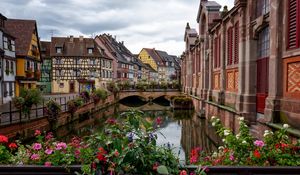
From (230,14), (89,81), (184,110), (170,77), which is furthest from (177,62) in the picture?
(230,14)

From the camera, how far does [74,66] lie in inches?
2109

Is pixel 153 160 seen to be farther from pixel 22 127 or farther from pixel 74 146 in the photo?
pixel 22 127

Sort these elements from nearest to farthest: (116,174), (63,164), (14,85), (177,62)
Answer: (116,174)
(63,164)
(14,85)
(177,62)

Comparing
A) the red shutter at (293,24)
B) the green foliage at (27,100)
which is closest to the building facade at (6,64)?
the green foliage at (27,100)

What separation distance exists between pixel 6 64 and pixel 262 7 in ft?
83.6

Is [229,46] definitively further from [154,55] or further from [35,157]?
[154,55]

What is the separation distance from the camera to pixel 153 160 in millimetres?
3125

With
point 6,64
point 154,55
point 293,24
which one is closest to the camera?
point 293,24

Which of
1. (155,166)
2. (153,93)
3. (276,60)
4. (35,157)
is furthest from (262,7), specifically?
(153,93)

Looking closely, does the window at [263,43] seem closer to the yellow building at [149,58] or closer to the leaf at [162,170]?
the leaf at [162,170]

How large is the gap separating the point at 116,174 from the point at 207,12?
25.7 metres

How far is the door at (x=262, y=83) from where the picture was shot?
1186cm

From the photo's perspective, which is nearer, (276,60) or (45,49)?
(276,60)

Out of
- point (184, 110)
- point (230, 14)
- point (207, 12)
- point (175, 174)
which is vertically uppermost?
point (207, 12)
